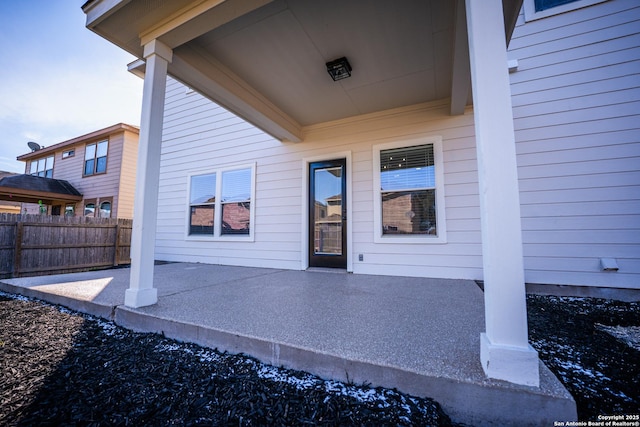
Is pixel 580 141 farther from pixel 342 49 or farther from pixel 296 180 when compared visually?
pixel 296 180

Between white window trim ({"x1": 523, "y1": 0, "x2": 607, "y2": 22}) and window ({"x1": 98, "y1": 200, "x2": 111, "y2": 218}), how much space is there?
1152 centimetres

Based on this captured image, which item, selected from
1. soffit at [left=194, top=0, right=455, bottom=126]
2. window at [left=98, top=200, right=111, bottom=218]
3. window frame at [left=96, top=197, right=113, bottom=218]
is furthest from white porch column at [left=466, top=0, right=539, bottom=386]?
window at [left=98, top=200, right=111, bottom=218]

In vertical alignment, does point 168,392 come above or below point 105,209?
below

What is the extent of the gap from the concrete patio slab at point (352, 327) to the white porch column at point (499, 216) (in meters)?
0.11

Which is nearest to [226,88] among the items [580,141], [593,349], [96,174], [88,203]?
[593,349]

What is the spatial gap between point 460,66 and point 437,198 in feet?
5.31

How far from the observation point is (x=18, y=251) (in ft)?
12.9

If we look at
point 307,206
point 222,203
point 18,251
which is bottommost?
point 18,251

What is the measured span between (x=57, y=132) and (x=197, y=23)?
1446 cm

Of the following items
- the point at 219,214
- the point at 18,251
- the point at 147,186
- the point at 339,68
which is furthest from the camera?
the point at 219,214

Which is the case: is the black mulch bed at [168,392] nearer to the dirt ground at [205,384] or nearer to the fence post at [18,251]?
the dirt ground at [205,384]

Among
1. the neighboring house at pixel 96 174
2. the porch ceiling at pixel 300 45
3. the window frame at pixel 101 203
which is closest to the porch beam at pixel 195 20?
the porch ceiling at pixel 300 45

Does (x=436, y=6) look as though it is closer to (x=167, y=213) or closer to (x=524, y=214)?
(x=524, y=214)

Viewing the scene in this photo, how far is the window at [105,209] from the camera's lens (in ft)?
28.0
